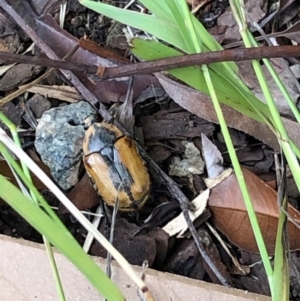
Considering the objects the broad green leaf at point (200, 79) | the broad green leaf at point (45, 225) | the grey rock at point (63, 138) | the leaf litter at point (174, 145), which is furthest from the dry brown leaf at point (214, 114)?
the broad green leaf at point (45, 225)

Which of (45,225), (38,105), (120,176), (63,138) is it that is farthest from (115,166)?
(45,225)

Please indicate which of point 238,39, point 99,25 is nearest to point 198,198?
point 238,39

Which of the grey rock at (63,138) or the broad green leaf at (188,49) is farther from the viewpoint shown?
the grey rock at (63,138)

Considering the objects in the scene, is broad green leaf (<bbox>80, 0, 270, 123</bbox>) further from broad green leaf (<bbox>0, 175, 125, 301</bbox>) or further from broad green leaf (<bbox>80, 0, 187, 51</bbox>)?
broad green leaf (<bbox>0, 175, 125, 301</bbox>)

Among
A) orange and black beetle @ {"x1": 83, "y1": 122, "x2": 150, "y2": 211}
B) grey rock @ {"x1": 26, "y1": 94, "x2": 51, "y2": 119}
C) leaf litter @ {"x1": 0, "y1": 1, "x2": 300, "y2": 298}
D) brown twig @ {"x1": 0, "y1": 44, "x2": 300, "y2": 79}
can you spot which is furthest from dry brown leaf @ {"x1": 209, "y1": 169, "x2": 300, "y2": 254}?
grey rock @ {"x1": 26, "y1": 94, "x2": 51, "y2": 119}

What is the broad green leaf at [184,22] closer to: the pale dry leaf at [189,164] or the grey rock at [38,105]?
the pale dry leaf at [189,164]

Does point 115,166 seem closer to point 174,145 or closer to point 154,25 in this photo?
point 174,145
